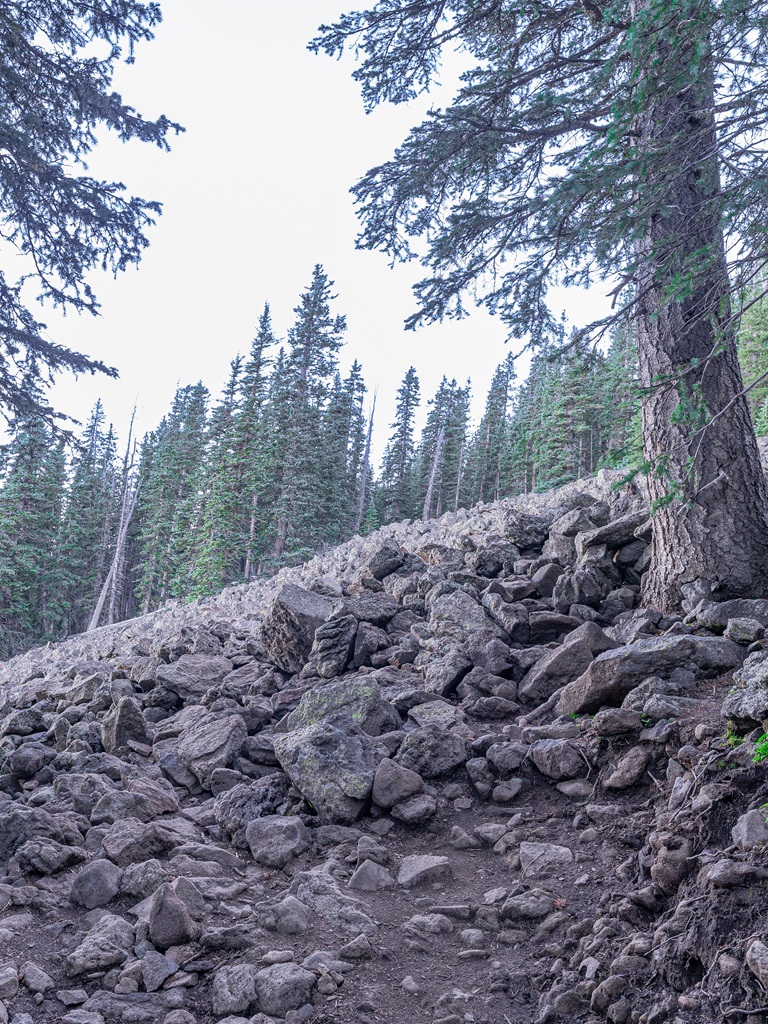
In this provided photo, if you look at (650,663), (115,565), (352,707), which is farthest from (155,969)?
(115,565)

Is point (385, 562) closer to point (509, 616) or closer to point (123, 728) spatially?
point (509, 616)

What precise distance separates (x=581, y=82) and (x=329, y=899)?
9296 mm

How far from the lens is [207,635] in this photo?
9312mm

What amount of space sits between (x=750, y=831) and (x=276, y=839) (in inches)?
Answer: 124

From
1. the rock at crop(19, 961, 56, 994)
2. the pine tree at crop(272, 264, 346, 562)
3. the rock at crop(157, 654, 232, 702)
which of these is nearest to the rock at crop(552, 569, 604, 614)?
the rock at crop(157, 654, 232, 702)

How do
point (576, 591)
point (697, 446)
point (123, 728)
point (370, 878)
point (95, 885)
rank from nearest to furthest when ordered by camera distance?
point (95, 885) < point (370, 878) < point (697, 446) < point (123, 728) < point (576, 591)

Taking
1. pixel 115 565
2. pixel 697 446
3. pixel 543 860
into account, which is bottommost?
pixel 543 860

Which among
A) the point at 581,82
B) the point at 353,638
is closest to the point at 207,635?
the point at 353,638

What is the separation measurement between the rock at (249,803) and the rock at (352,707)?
0.58 meters

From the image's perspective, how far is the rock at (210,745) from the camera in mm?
5848

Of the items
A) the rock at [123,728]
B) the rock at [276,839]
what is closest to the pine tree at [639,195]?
the rock at [276,839]

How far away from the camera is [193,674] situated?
318 inches

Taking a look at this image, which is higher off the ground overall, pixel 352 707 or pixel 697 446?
pixel 697 446

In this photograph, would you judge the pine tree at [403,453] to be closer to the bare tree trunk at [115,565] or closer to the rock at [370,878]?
the bare tree trunk at [115,565]
